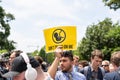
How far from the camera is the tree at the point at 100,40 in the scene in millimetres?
58575

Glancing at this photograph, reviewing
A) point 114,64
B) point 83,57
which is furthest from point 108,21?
point 114,64

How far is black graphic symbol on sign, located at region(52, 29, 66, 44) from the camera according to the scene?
7.67 m

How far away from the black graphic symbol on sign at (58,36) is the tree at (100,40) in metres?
49.2

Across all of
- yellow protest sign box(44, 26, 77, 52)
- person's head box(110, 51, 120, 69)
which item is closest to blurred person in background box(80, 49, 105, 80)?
yellow protest sign box(44, 26, 77, 52)

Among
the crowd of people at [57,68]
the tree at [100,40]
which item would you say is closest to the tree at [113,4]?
the tree at [100,40]

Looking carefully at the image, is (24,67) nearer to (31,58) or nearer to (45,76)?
(31,58)

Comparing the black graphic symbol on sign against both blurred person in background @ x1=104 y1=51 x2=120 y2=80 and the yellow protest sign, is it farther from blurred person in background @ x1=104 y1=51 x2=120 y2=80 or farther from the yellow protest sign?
Result: blurred person in background @ x1=104 y1=51 x2=120 y2=80

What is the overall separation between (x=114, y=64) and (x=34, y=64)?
342 cm

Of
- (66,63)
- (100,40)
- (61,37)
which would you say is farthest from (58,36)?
(100,40)

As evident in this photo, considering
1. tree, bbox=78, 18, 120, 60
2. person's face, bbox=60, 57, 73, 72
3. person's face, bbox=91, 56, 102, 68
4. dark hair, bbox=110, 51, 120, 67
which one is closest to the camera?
person's face, bbox=60, 57, 73, 72

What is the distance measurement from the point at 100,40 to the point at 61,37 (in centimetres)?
5233

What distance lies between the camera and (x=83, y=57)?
63.1 meters

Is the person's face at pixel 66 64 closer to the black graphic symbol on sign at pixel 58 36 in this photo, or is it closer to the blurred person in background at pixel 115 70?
the blurred person in background at pixel 115 70

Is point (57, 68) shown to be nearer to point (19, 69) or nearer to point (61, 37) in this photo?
point (61, 37)
